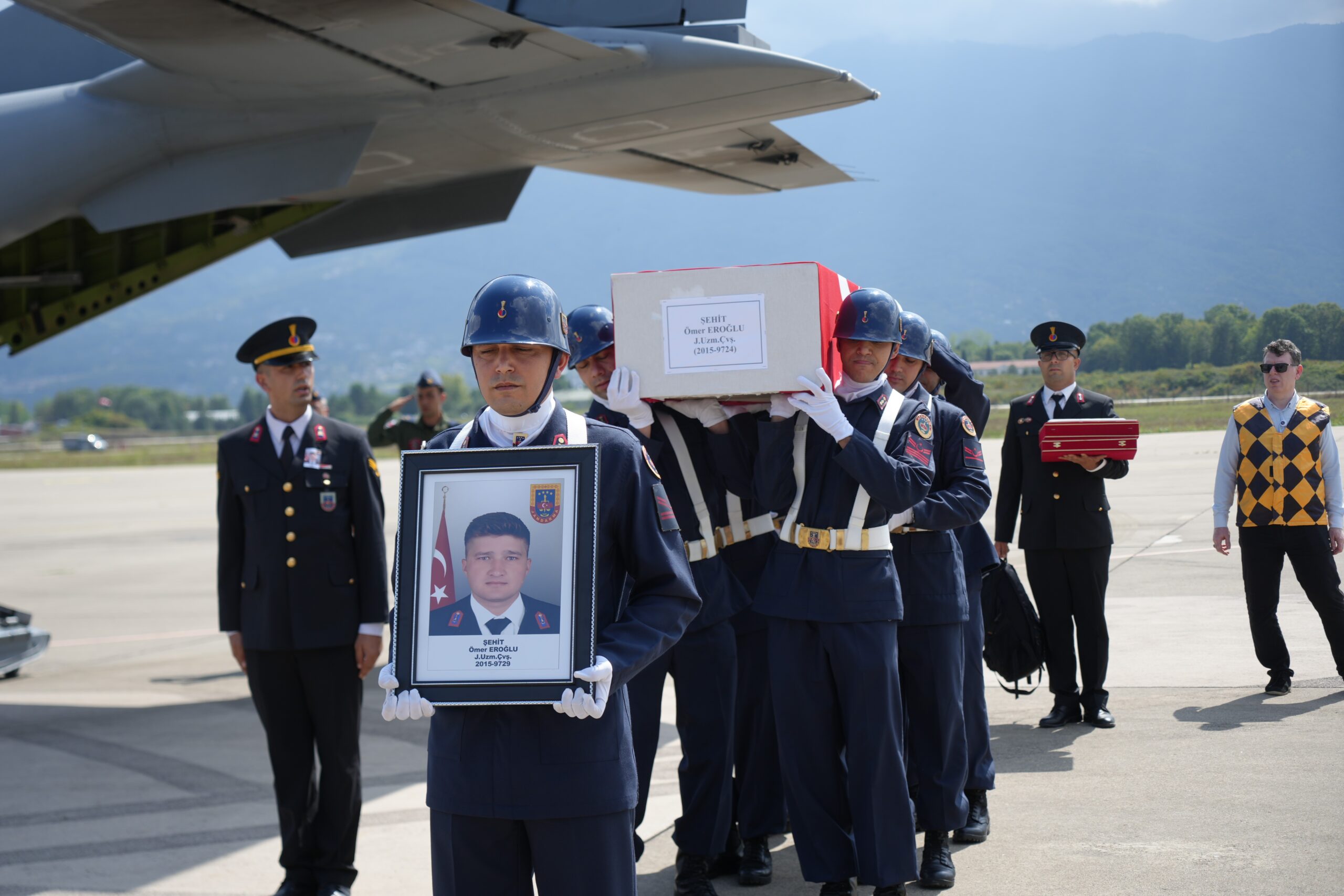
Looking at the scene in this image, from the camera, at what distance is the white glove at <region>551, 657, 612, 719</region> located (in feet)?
7.20

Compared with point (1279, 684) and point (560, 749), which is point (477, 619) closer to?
point (560, 749)

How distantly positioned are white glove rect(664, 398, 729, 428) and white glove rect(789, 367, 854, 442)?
0.38m

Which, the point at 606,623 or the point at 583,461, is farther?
the point at 606,623

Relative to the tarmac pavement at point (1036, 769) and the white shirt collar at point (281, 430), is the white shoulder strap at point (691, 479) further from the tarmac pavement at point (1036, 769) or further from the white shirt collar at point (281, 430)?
the white shirt collar at point (281, 430)

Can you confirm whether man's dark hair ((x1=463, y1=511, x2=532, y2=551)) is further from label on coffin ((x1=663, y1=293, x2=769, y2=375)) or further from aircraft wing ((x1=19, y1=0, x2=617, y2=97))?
aircraft wing ((x1=19, y1=0, x2=617, y2=97))

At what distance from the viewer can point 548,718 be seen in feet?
7.70

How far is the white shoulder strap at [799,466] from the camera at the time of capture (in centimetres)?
383

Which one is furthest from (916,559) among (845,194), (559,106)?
(845,194)

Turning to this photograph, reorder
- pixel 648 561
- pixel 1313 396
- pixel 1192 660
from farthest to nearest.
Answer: pixel 1192 660
pixel 1313 396
pixel 648 561

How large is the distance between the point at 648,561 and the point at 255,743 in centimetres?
527

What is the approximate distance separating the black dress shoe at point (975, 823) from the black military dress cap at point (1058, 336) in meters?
2.62

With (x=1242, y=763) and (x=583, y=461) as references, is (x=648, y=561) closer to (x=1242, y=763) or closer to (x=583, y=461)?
(x=583, y=461)

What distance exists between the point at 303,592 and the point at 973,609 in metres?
2.74

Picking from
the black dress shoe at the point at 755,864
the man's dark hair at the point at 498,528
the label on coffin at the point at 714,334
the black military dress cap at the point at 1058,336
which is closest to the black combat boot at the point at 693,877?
the black dress shoe at the point at 755,864
